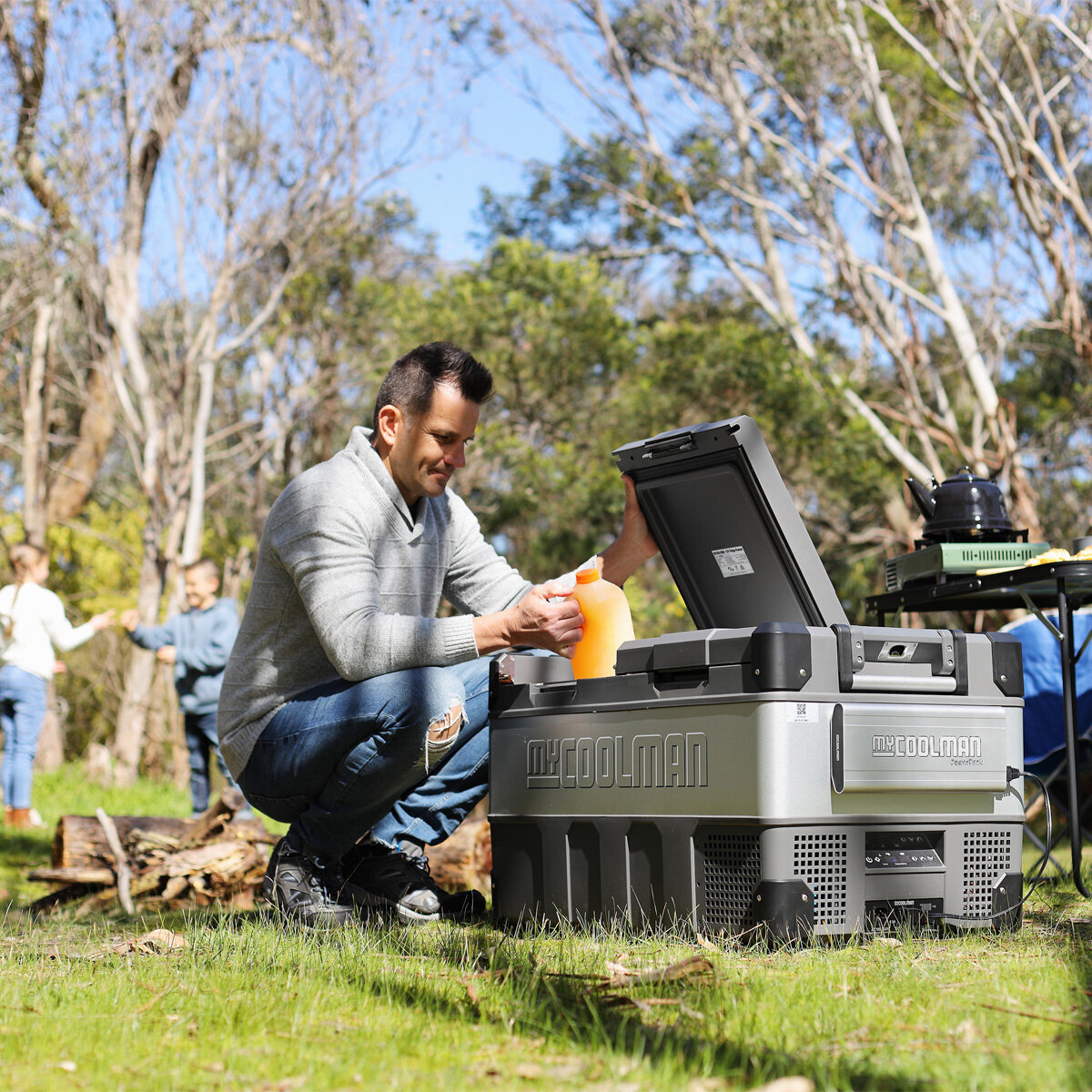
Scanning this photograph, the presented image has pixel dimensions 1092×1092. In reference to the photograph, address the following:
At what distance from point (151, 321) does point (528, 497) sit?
15.8 ft

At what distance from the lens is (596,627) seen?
2.92 meters

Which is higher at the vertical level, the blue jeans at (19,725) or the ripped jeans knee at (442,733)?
the ripped jeans knee at (442,733)

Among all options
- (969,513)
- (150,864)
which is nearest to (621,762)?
(969,513)

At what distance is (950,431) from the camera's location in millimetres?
8859

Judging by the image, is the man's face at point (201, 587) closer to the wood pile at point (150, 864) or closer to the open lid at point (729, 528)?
the wood pile at point (150, 864)

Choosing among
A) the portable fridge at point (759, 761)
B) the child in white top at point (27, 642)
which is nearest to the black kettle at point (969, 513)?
the portable fridge at point (759, 761)

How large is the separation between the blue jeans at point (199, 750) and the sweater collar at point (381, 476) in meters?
4.24

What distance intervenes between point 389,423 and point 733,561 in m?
0.92

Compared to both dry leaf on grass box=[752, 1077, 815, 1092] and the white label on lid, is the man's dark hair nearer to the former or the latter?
the white label on lid

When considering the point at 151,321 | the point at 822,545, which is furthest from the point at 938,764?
the point at 822,545

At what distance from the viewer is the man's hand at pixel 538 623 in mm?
2713

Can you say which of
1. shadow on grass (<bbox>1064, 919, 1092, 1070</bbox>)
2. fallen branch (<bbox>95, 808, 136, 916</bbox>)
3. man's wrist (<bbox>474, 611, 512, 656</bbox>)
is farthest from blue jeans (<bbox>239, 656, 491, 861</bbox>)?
shadow on grass (<bbox>1064, 919, 1092, 1070</bbox>)

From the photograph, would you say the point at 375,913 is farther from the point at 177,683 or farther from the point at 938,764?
the point at 177,683

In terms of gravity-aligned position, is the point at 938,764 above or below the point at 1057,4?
below
